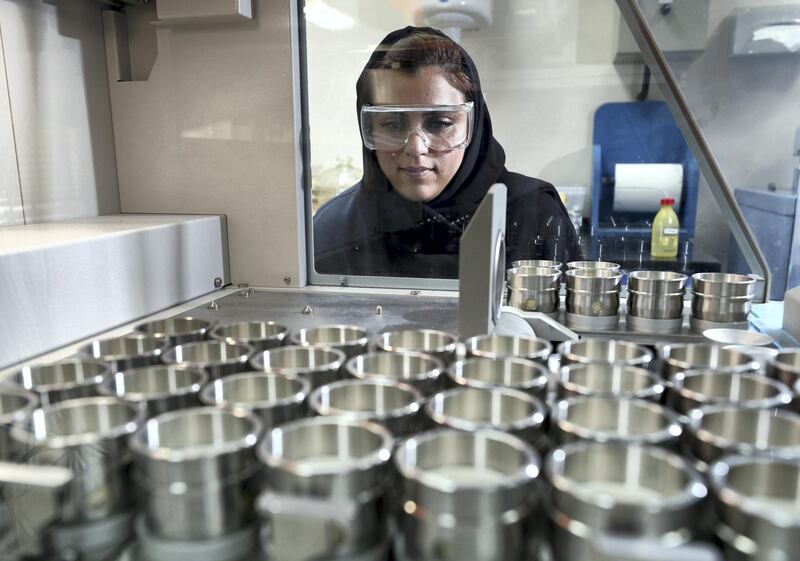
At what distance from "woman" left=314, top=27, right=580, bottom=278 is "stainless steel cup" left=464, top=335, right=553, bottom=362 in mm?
1053

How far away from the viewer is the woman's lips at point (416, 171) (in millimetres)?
1953

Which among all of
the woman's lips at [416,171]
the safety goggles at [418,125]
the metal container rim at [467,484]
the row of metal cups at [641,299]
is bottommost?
the row of metal cups at [641,299]

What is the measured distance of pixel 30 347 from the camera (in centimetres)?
120

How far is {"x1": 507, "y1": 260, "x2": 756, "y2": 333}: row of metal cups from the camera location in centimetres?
151

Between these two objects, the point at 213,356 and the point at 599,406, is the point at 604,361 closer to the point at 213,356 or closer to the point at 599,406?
the point at 599,406

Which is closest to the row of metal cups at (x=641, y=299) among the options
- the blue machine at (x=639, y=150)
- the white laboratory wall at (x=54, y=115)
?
the blue machine at (x=639, y=150)

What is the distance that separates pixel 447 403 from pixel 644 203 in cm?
164

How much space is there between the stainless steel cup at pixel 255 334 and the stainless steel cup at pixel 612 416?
46 cm

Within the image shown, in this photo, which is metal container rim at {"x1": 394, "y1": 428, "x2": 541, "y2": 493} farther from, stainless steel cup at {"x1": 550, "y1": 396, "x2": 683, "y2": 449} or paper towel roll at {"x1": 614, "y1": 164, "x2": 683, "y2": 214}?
paper towel roll at {"x1": 614, "y1": 164, "x2": 683, "y2": 214}

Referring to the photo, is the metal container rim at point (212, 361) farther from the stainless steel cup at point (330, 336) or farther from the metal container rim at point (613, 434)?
the metal container rim at point (613, 434)

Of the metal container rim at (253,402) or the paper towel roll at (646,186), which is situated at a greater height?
the paper towel roll at (646,186)

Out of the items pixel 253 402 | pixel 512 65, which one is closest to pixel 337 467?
pixel 253 402

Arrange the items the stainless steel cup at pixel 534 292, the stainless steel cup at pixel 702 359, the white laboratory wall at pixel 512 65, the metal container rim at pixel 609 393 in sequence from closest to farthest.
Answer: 1. the metal container rim at pixel 609 393
2. the stainless steel cup at pixel 702 359
3. the stainless steel cup at pixel 534 292
4. the white laboratory wall at pixel 512 65

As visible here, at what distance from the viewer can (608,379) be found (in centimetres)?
77
